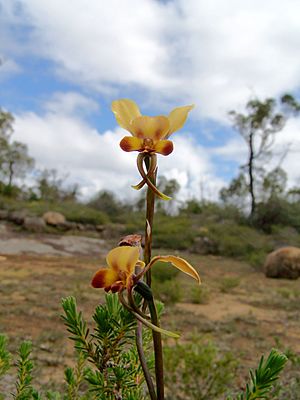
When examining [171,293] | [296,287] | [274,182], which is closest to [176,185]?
[274,182]

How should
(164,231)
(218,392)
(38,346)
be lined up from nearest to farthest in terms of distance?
1. (218,392)
2. (38,346)
3. (164,231)

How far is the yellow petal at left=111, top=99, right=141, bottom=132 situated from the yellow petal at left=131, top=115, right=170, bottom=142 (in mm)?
25

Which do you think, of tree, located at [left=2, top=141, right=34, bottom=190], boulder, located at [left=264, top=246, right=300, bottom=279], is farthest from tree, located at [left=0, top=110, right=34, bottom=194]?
boulder, located at [left=264, top=246, right=300, bottom=279]

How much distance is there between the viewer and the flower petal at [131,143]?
559mm

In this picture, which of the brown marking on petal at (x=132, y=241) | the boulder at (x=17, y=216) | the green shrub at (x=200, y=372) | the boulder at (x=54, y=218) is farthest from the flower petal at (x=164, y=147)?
the boulder at (x=17, y=216)

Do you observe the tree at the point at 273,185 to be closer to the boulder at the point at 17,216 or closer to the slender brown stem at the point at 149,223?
the boulder at the point at 17,216

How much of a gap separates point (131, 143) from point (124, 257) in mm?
158

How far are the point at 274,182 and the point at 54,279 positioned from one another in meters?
13.5

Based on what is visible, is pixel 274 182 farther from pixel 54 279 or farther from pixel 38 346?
pixel 38 346

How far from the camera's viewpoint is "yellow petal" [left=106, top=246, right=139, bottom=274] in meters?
0.50

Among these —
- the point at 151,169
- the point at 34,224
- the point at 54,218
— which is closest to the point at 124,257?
the point at 151,169

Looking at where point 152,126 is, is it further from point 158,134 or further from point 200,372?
point 200,372

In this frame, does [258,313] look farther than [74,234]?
No

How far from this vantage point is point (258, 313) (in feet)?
20.5
